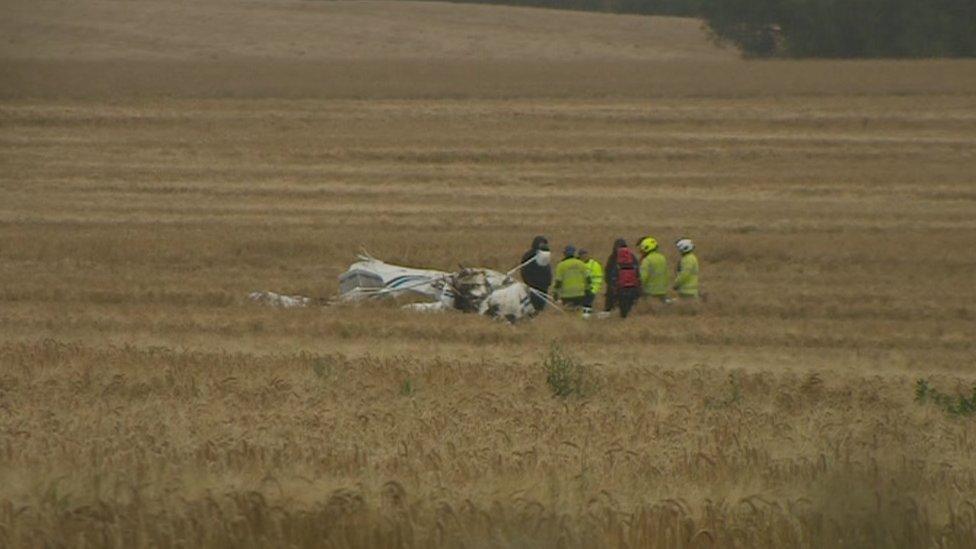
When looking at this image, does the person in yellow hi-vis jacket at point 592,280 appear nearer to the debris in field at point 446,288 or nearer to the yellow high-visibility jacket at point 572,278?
the yellow high-visibility jacket at point 572,278

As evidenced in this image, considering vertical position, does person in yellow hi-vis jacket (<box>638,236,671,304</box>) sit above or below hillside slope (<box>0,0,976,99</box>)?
above

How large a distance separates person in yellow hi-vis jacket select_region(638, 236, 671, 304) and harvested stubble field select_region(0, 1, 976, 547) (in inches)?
24.0

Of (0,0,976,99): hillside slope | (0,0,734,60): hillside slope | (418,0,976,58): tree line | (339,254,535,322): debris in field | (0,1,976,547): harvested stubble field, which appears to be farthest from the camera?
(418,0,976,58): tree line

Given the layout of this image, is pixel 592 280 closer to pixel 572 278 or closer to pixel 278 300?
pixel 572 278

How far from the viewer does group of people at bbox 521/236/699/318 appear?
22.0 m

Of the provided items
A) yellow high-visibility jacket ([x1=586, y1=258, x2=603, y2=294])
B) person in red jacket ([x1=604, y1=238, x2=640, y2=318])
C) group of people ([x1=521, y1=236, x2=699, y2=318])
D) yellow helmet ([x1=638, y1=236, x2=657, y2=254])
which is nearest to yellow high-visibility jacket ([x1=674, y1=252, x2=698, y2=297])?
group of people ([x1=521, y1=236, x2=699, y2=318])

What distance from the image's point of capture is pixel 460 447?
416 inches

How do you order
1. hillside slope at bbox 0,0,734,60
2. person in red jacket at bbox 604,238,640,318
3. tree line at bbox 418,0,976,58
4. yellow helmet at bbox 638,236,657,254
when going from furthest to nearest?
tree line at bbox 418,0,976,58 → hillside slope at bbox 0,0,734,60 → yellow helmet at bbox 638,236,657,254 → person in red jacket at bbox 604,238,640,318

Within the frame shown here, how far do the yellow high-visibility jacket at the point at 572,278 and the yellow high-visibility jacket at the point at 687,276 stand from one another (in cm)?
119

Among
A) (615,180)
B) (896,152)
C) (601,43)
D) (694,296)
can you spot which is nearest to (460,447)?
(694,296)

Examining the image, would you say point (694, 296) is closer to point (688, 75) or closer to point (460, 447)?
point (460, 447)

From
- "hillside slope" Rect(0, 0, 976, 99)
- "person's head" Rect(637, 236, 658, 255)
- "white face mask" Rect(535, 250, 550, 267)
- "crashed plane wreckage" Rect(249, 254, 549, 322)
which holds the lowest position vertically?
"hillside slope" Rect(0, 0, 976, 99)

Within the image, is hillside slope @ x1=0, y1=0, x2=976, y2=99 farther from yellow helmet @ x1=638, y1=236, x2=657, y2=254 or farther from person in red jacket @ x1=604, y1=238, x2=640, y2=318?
person in red jacket @ x1=604, y1=238, x2=640, y2=318

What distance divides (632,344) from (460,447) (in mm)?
8918
